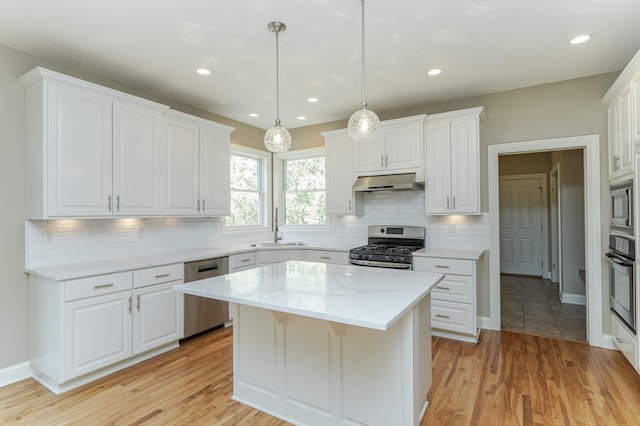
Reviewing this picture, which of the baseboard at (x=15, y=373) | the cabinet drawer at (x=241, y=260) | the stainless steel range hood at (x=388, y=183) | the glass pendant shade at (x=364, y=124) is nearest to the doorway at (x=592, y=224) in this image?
the stainless steel range hood at (x=388, y=183)

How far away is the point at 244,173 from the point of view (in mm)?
5008

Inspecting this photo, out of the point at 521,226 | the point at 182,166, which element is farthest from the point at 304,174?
the point at 521,226

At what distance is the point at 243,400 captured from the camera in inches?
92.7

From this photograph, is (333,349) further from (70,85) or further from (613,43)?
(613,43)

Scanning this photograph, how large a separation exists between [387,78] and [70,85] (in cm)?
276

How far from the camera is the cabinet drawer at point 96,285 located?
8.24 ft

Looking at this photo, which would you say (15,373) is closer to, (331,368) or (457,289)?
(331,368)

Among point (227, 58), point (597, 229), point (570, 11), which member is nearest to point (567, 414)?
point (597, 229)

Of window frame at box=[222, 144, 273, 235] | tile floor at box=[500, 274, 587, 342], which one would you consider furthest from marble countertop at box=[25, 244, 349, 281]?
tile floor at box=[500, 274, 587, 342]

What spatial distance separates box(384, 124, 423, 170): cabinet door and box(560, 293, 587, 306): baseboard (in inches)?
121

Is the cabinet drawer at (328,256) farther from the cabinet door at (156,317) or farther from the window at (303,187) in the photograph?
the cabinet door at (156,317)

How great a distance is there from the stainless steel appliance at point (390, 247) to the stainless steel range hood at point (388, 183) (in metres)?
0.61

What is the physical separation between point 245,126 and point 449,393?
4.09 m

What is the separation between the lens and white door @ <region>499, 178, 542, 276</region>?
6648mm
